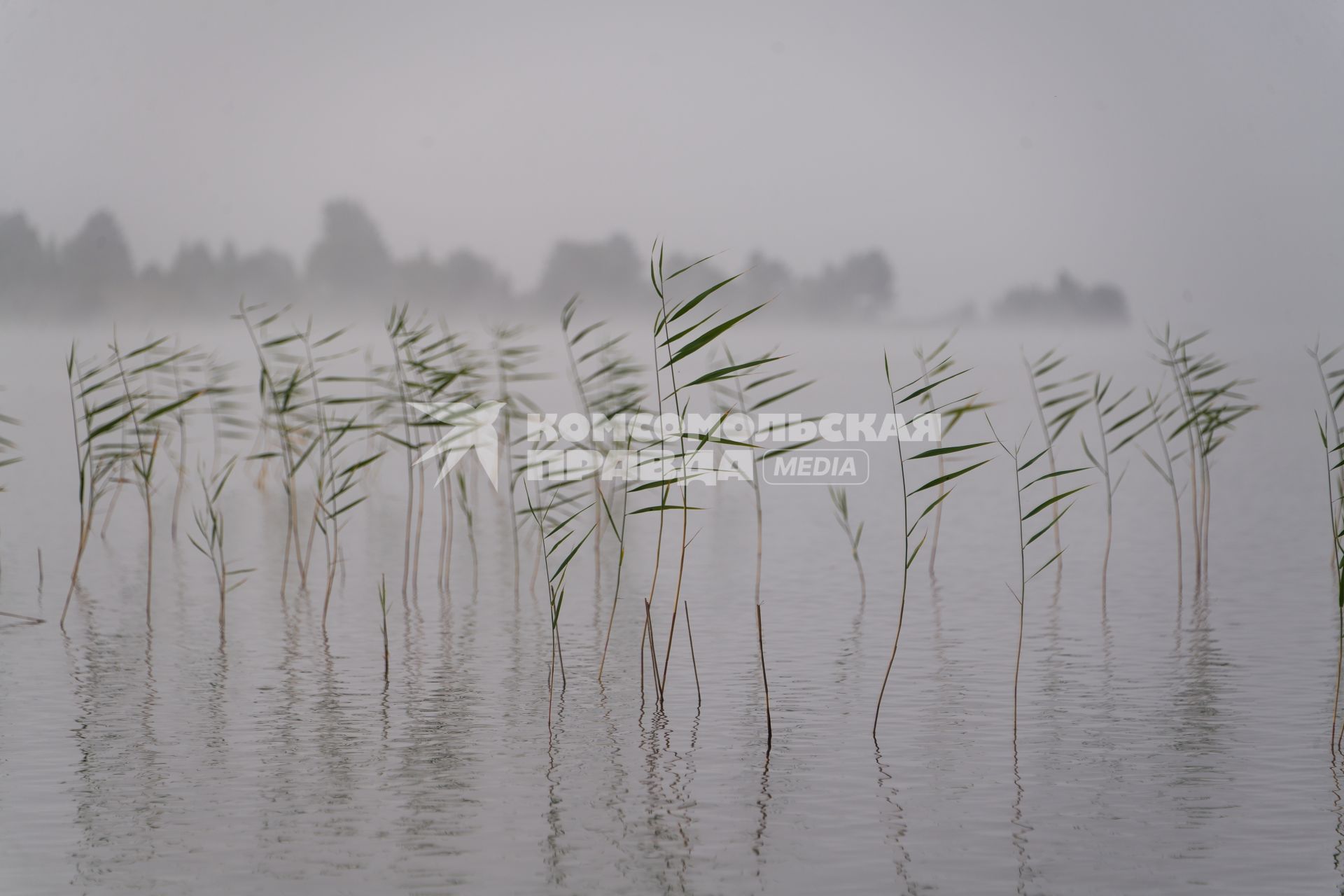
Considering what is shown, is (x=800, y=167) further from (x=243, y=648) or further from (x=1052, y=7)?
(x=243, y=648)

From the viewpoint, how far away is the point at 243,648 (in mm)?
5426

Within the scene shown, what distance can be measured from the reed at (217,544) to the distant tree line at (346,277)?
1073cm

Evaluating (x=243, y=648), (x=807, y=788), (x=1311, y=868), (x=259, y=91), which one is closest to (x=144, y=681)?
(x=243, y=648)

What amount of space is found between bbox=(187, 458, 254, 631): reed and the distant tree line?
10.7 m

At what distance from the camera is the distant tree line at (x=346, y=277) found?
21.8 metres

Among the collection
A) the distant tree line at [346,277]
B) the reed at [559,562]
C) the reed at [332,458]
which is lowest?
the reed at [559,562]

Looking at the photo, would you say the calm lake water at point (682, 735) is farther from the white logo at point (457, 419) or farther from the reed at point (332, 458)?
the white logo at point (457, 419)

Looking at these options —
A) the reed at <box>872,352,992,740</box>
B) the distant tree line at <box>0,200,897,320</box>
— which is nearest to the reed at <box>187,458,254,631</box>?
the reed at <box>872,352,992,740</box>

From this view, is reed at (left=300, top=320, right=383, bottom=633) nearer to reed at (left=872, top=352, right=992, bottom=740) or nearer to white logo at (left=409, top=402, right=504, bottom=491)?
white logo at (left=409, top=402, right=504, bottom=491)

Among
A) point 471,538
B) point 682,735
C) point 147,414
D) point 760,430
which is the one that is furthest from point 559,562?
point 682,735

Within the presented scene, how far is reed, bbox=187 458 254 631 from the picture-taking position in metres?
5.30

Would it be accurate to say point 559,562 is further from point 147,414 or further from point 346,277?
point 346,277

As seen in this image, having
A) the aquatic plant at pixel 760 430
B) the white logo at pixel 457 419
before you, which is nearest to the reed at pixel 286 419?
the white logo at pixel 457 419

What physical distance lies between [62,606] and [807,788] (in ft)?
14.3
